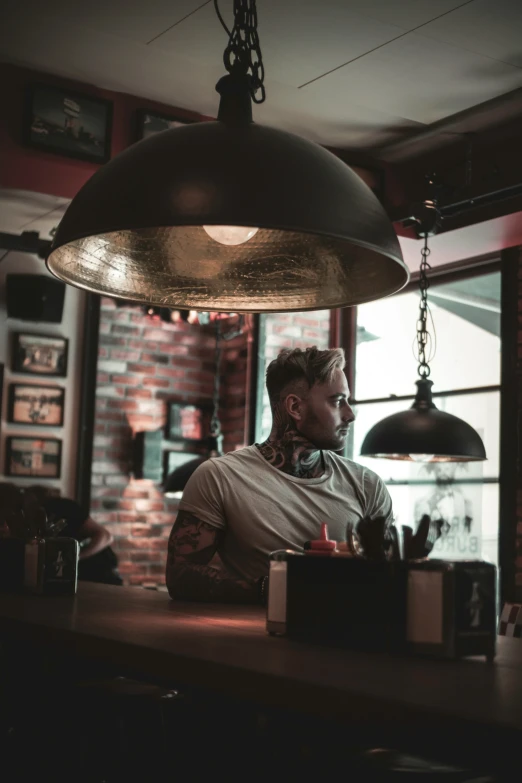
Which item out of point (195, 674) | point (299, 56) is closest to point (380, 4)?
point (299, 56)

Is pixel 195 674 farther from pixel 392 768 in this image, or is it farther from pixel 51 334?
pixel 51 334

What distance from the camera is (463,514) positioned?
5320 millimetres

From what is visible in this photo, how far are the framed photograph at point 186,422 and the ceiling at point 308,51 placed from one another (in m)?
2.71

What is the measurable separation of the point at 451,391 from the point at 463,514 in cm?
71

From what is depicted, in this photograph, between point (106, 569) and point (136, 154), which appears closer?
point (136, 154)

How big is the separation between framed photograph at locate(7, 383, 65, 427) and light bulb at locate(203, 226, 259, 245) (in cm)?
454

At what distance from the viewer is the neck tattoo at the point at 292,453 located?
2768 mm

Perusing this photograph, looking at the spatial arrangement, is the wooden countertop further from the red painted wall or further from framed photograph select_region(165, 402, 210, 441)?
framed photograph select_region(165, 402, 210, 441)

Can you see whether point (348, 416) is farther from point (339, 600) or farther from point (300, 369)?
A: point (339, 600)

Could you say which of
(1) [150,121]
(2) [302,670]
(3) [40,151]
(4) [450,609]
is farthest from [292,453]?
(1) [150,121]

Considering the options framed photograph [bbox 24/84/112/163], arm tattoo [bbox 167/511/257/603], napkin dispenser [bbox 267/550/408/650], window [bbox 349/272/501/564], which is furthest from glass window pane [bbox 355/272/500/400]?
napkin dispenser [bbox 267/550/408/650]

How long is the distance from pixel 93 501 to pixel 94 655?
15.6 ft

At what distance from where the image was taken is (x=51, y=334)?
639 cm

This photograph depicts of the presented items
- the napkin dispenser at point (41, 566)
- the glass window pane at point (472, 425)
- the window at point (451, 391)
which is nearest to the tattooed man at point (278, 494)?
the napkin dispenser at point (41, 566)
